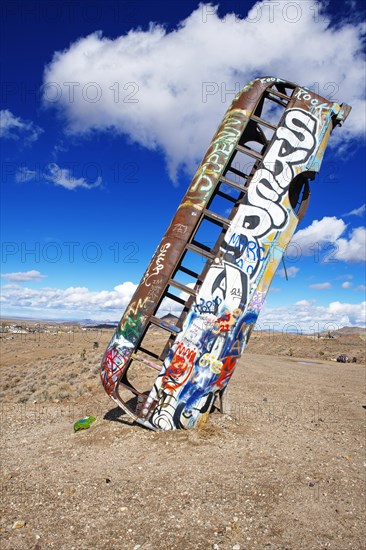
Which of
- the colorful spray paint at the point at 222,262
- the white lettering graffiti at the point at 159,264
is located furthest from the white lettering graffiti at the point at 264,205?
the white lettering graffiti at the point at 159,264

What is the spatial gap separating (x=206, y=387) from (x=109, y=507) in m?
3.78

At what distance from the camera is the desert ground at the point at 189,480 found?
17.8 ft

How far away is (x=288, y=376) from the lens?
20.4 metres

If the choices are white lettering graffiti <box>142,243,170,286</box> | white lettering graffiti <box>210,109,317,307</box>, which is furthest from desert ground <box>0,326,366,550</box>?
white lettering graffiti <box>142,243,170,286</box>

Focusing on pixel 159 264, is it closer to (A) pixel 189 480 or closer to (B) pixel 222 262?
(B) pixel 222 262

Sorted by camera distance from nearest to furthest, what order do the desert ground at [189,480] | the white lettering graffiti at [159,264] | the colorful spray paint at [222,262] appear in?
the desert ground at [189,480] < the colorful spray paint at [222,262] < the white lettering graffiti at [159,264]

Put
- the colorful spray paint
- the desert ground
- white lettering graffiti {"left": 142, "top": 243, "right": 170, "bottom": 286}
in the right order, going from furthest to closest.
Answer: white lettering graffiti {"left": 142, "top": 243, "right": 170, "bottom": 286}
the colorful spray paint
the desert ground

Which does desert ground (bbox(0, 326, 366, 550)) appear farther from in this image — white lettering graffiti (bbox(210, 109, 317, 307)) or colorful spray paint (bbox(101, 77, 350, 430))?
white lettering graffiti (bbox(210, 109, 317, 307))

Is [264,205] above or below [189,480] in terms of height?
above

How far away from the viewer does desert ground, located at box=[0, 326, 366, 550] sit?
5414 millimetres

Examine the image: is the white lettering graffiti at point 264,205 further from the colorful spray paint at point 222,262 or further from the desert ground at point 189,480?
the desert ground at point 189,480

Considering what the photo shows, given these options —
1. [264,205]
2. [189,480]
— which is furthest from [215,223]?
[189,480]

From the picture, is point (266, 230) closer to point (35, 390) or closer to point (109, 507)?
point (109, 507)

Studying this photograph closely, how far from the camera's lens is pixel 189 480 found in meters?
7.00
